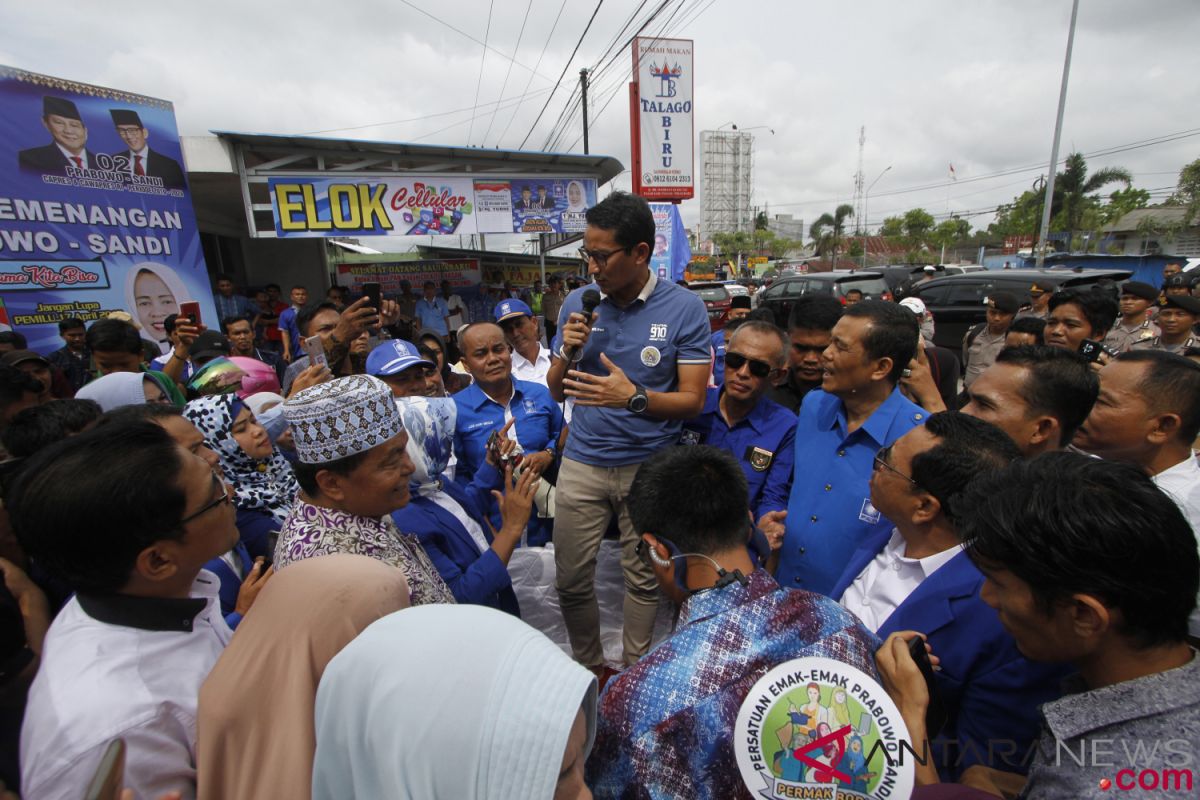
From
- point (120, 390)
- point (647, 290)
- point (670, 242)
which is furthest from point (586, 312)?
point (670, 242)

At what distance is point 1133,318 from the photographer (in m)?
5.46

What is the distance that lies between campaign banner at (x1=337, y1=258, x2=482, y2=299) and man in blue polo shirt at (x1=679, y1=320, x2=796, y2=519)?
1045 centimetres

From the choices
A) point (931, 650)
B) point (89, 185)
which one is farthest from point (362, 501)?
point (89, 185)

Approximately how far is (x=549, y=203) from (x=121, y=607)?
30.2 feet

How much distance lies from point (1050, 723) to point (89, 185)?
9596mm

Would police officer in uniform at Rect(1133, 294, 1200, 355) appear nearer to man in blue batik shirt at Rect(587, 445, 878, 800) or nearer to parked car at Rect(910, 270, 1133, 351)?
parked car at Rect(910, 270, 1133, 351)

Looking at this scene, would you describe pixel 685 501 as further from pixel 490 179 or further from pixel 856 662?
pixel 490 179

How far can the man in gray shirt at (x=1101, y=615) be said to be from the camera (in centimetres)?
96

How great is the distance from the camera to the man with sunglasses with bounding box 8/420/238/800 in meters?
0.99

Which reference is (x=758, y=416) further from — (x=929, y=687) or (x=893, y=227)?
(x=893, y=227)

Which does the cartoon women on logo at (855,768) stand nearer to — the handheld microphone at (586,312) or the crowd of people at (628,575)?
the crowd of people at (628,575)

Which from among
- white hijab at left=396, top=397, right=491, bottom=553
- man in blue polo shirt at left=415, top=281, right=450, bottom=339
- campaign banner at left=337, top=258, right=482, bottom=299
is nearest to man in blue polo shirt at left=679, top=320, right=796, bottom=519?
white hijab at left=396, top=397, right=491, bottom=553

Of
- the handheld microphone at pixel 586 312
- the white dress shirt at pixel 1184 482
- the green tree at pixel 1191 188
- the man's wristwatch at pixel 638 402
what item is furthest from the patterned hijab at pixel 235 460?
the green tree at pixel 1191 188

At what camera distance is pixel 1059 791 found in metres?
1.01
